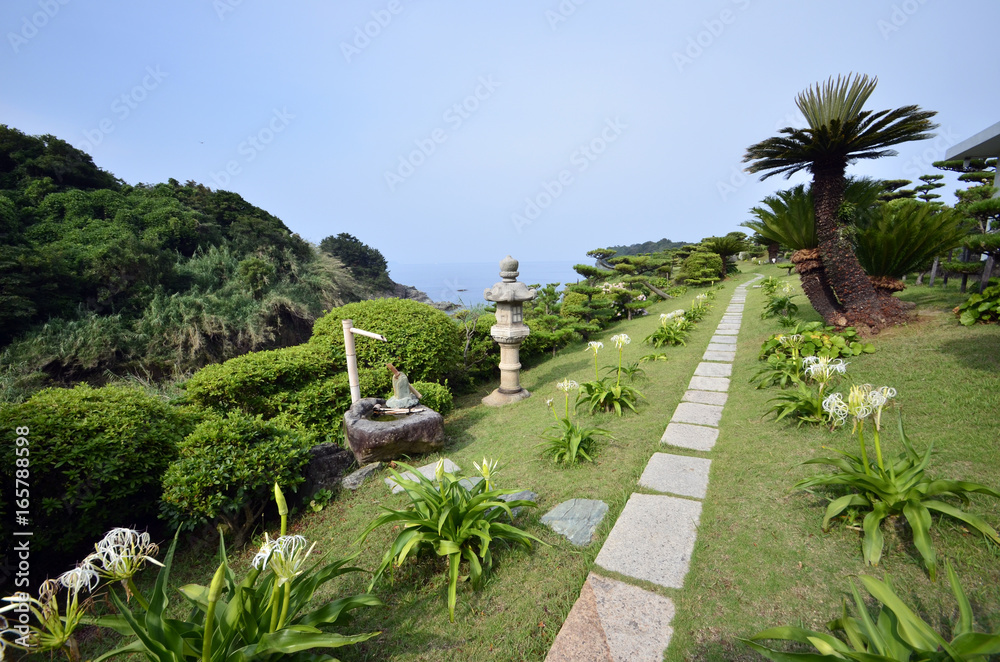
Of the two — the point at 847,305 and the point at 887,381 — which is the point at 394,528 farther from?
the point at 847,305

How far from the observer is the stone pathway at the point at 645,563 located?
5.87 feet

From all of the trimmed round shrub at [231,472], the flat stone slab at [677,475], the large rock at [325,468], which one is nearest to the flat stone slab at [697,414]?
the flat stone slab at [677,475]

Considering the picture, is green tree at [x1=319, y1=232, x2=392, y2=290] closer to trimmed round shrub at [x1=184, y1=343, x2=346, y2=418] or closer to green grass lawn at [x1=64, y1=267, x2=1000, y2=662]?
trimmed round shrub at [x1=184, y1=343, x2=346, y2=418]

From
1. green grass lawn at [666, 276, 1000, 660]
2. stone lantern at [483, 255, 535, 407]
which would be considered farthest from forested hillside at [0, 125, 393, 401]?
green grass lawn at [666, 276, 1000, 660]

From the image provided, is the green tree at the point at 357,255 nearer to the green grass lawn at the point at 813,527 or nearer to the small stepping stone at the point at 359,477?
the small stepping stone at the point at 359,477

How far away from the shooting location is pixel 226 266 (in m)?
11.6

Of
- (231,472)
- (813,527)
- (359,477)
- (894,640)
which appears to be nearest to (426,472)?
(359,477)

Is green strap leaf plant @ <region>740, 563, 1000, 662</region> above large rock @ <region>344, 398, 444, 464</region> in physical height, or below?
above

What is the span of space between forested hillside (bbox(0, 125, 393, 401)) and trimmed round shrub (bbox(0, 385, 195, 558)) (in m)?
6.33

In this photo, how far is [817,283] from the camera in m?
6.42

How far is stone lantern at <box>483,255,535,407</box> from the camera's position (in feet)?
19.4

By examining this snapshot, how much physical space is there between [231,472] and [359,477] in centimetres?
114

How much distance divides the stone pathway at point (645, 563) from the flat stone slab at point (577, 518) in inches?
5.8

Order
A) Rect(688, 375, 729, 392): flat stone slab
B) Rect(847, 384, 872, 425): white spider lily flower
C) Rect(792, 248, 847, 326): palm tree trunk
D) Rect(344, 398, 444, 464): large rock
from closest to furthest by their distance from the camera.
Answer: Rect(847, 384, 872, 425): white spider lily flower, Rect(344, 398, 444, 464): large rock, Rect(688, 375, 729, 392): flat stone slab, Rect(792, 248, 847, 326): palm tree trunk
